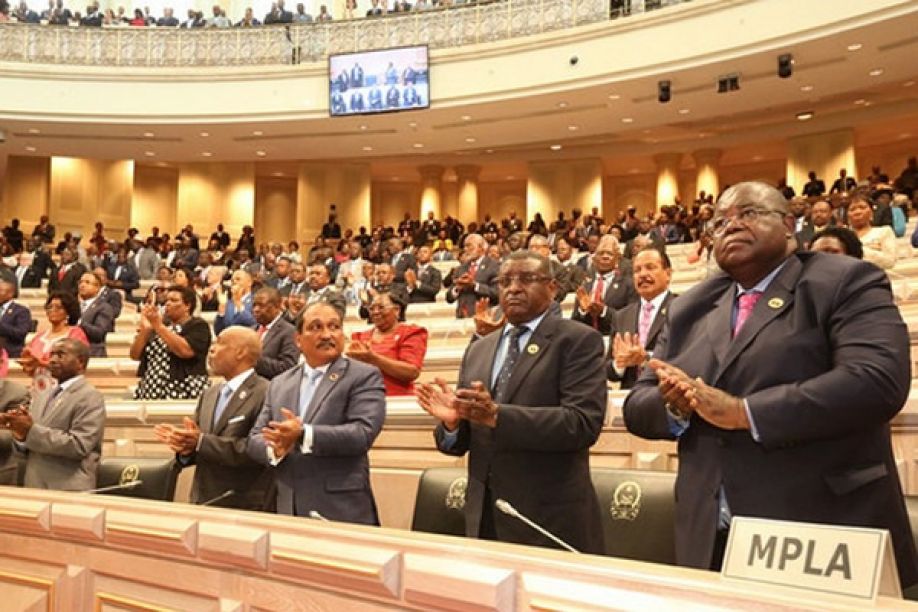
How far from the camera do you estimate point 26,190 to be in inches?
731

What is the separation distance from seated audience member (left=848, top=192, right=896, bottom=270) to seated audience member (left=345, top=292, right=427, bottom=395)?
279 cm

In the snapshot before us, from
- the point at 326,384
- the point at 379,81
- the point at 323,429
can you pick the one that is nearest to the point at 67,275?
the point at 379,81

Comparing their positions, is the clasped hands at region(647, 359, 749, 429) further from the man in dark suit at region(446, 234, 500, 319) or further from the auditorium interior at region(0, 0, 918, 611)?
the man in dark suit at region(446, 234, 500, 319)

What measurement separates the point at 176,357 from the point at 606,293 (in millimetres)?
2388

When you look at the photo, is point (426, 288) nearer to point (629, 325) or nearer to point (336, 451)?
point (629, 325)

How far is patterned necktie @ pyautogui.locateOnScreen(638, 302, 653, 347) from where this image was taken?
3933 mm

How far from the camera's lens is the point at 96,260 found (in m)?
13.5

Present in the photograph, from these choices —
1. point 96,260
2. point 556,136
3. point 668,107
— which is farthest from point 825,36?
point 96,260

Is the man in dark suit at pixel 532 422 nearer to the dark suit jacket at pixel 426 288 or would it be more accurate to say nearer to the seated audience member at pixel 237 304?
the seated audience member at pixel 237 304

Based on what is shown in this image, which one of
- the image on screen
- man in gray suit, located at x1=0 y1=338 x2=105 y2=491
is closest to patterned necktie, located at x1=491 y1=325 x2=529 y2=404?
man in gray suit, located at x1=0 y1=338 x2=105 y2=491

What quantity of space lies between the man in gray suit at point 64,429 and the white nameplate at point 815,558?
2825 millimetres

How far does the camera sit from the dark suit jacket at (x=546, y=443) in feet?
7.37

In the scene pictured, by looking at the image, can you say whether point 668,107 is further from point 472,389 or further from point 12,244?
point 472,389

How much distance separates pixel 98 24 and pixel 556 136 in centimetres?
773
